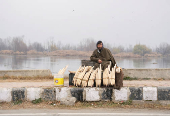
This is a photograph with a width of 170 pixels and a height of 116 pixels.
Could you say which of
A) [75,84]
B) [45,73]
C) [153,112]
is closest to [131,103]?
[153,112]

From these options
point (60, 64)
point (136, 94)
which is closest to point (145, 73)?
point (136, 94)

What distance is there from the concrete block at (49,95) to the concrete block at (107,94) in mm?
1479

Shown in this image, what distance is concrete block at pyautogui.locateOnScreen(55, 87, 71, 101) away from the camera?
569 centimetres

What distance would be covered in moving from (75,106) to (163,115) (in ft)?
7.58

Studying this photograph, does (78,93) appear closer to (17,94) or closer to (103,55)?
(17,94)

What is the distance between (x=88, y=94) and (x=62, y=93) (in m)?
0.79

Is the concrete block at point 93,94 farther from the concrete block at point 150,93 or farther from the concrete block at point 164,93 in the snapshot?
the concrete block at point 164,93

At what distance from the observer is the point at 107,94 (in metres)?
5.59

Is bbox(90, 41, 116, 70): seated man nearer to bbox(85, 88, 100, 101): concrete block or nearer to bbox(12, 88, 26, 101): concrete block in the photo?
bbox(85, 88, 100, 101): concrete block

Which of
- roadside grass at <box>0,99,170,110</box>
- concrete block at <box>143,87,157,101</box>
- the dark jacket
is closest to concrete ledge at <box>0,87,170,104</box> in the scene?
concrete block at <box>143,87,157,101</box>

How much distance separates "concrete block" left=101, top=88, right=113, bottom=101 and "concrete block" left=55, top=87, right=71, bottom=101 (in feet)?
3.35

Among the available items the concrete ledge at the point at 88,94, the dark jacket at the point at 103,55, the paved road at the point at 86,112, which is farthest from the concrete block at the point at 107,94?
the dark jacket at the point at 103,55

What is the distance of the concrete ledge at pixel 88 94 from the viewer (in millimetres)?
5547

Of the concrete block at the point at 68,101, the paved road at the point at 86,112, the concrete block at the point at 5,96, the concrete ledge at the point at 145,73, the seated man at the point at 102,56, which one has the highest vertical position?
the seated man at the point at 102,56
